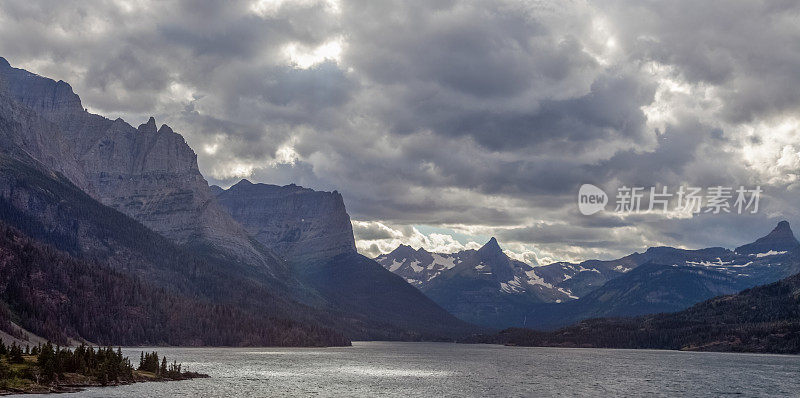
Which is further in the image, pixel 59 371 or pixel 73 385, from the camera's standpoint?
pixel 59 371

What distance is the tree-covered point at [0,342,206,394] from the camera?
149 meters

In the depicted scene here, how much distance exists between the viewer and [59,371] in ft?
529

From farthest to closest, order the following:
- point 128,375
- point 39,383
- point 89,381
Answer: point 128,375
point 89,381
point 39,383

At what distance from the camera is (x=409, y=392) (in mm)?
186625

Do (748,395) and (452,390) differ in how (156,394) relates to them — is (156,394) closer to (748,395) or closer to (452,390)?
(452,390)

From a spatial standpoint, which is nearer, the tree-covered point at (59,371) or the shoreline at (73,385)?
the shoreline at (73,385)

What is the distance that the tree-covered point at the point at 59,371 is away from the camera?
488 ft

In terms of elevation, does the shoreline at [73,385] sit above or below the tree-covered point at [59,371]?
below

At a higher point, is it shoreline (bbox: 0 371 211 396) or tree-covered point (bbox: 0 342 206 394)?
tree-covered point (bbox: 0 342 206 394)

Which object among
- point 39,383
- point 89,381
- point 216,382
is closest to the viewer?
point 39,383

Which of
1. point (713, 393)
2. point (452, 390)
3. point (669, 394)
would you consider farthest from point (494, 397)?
point (713, 393)

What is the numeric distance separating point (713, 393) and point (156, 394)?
5191 inches

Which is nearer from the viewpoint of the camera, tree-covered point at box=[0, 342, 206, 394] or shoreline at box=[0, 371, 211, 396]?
shoreline at box=[0, 371, 211, 396]

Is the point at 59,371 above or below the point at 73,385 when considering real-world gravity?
above
